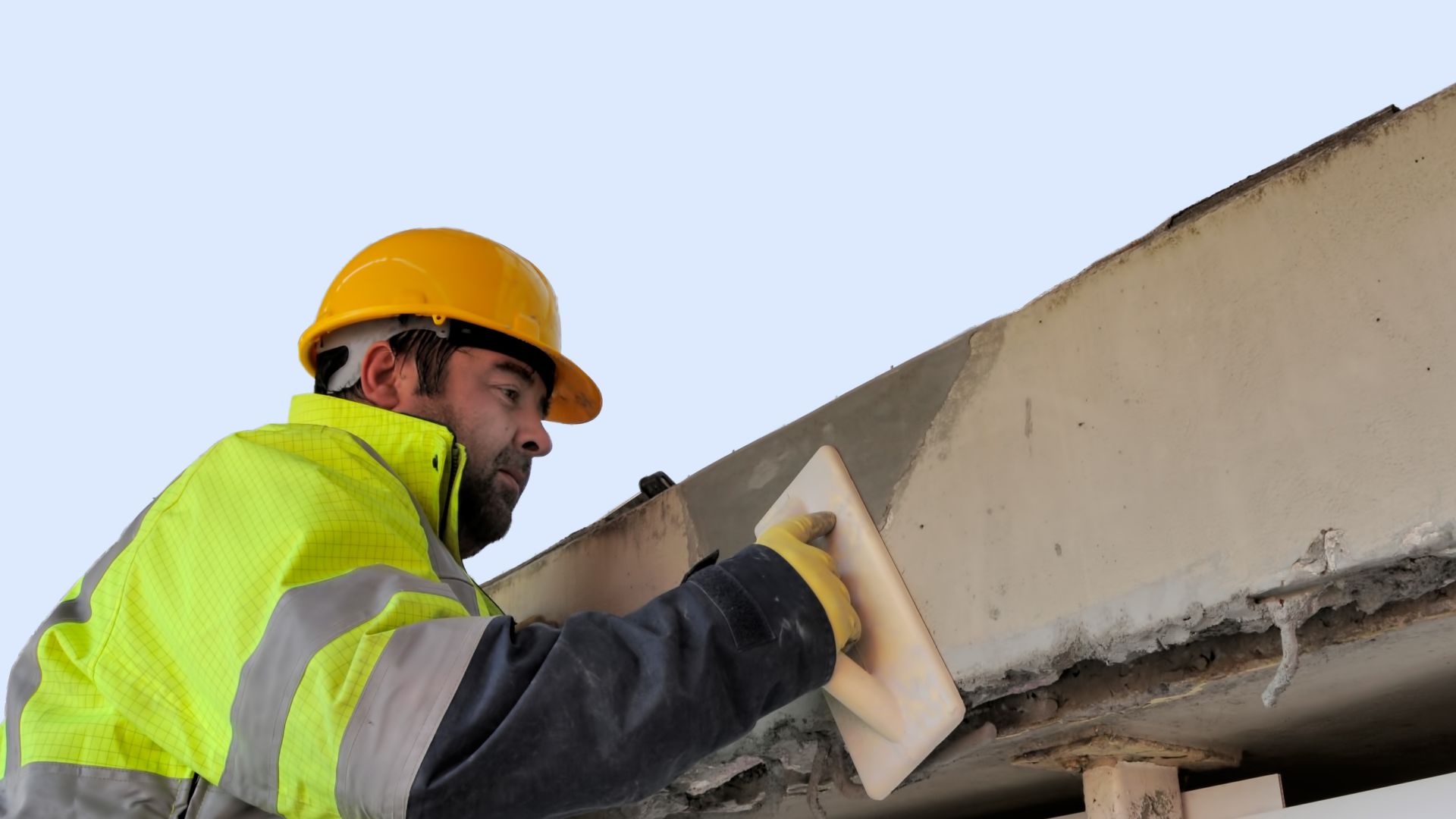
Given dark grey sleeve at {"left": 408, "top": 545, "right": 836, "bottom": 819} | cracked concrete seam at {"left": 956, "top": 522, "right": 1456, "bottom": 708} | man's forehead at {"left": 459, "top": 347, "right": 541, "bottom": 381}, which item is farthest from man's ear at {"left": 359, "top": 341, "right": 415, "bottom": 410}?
cracked concrete seam at {"left": 956, "top": 522, "right": 1456, "bottom": 708}

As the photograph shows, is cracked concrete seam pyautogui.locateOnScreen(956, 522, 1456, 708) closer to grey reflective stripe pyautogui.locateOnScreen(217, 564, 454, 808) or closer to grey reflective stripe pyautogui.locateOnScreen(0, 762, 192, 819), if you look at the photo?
grey reflective stripe pyautogui.locateOnScreen(217, 564, 454, 808)

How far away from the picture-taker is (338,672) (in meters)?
1.40

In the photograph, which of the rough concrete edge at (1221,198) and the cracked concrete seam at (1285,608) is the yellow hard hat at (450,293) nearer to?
the rough concrete edge at (1221,198)

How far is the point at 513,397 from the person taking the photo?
242 cm

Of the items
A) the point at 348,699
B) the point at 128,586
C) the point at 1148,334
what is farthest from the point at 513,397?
the point at 1148,334

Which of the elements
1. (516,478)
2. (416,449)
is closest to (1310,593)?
(416,449)

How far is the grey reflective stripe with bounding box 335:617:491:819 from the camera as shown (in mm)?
1363

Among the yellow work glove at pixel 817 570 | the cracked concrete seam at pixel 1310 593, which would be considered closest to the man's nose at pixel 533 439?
the yellow work glove at pixel 817 570

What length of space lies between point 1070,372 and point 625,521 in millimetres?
1188

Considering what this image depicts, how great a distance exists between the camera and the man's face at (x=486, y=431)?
228 centimetres

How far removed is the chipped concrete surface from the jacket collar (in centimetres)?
67

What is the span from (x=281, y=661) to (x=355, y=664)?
0.34ft

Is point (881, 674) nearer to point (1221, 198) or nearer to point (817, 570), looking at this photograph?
point (817, 570)

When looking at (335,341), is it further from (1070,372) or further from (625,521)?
(1070,372)
